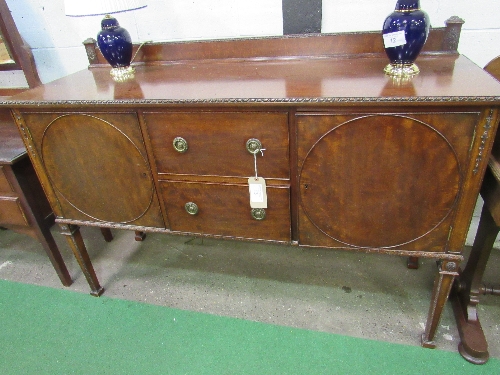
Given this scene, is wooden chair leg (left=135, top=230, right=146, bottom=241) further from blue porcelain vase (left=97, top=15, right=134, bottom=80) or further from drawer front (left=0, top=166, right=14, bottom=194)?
blue porcelain vase (left=97, top=15, right=134, bottom=80)

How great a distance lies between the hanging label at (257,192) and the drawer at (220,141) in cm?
2

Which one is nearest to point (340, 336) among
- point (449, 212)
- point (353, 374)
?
point (353, 374)

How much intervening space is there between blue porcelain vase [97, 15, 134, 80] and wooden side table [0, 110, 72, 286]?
0.59 m

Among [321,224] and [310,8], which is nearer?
[321,224]

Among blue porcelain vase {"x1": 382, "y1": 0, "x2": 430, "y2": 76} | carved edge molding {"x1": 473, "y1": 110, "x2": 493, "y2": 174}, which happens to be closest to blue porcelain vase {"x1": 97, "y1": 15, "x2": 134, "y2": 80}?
blue porcelain vase {"x1": 382, "y1": 0, "x2": 430, "y2": 76}

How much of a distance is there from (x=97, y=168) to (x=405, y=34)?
1209mm

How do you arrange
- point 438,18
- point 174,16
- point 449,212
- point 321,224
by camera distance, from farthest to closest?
1. point 174,16
2. point 438,18
3. point 321,224
4. point 449,212

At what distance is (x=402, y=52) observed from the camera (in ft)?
4.04

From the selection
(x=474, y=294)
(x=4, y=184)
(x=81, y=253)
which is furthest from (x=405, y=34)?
(x=4, y=184)

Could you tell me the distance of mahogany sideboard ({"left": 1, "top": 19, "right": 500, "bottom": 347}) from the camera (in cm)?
111

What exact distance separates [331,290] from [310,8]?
52.1 inches

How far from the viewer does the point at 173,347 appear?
5.34 feet

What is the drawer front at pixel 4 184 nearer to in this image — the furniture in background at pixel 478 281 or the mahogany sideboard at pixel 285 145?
the mahogany sideboard at pixel 285 145

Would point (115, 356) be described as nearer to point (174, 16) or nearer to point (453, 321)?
point (453, 321)
